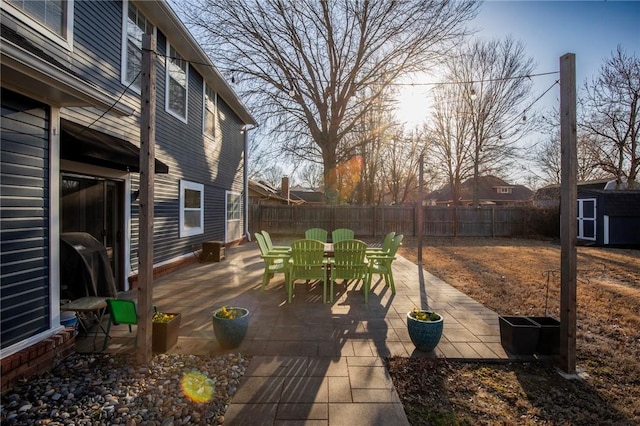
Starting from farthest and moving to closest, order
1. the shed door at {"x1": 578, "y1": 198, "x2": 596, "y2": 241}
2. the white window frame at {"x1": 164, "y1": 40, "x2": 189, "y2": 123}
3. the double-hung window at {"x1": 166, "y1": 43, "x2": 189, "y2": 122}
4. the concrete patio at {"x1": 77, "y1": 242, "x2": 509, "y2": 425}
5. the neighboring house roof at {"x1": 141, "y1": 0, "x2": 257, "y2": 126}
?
the shed door at {"x1": 578, "y1": 198, "x2": 596, "y2": 241}
the double-hung window at {"x1": 166, "y1": 43, "x2": 189, "y2": 122}
the white window frame at {"x1": 164, "y1": 40, "x2": 189, "y2": 123}
the neighboring house roof at {"x1": 141, "y1": 0, "x2": 257, "y2": 126}
the concrete patio at {"x1": 77, "y1": 242, "x2": 509, "y2": 425}

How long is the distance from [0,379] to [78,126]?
2.86 m

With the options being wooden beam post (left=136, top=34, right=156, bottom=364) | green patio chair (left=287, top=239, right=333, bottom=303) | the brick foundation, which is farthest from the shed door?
the brick foundation

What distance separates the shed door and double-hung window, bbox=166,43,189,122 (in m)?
16.4

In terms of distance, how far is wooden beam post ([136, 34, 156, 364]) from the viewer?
108 inches

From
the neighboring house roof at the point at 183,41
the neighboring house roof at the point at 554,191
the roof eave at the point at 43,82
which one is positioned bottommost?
the roof eave at the point at 43,82

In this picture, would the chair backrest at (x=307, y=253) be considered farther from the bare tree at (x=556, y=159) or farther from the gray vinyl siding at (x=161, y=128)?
the bare tree at (x=556, y=159)

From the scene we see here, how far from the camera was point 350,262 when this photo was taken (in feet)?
15.5

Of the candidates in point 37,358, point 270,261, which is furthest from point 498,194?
point 37,358

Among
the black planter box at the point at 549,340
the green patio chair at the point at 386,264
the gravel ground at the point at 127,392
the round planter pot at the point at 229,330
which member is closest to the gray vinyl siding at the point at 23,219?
the gravel ground at the point at 127,392

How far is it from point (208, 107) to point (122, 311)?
702 cm

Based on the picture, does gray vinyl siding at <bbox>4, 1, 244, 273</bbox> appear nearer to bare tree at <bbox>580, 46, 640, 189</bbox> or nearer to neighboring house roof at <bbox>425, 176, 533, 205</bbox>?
bare tree at <bbox>580, 46, 640, 189</bbox>

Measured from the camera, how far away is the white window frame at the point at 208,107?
323 inches

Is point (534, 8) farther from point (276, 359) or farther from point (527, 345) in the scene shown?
point (276, 359)

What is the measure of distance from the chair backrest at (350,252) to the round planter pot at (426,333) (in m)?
1.68
